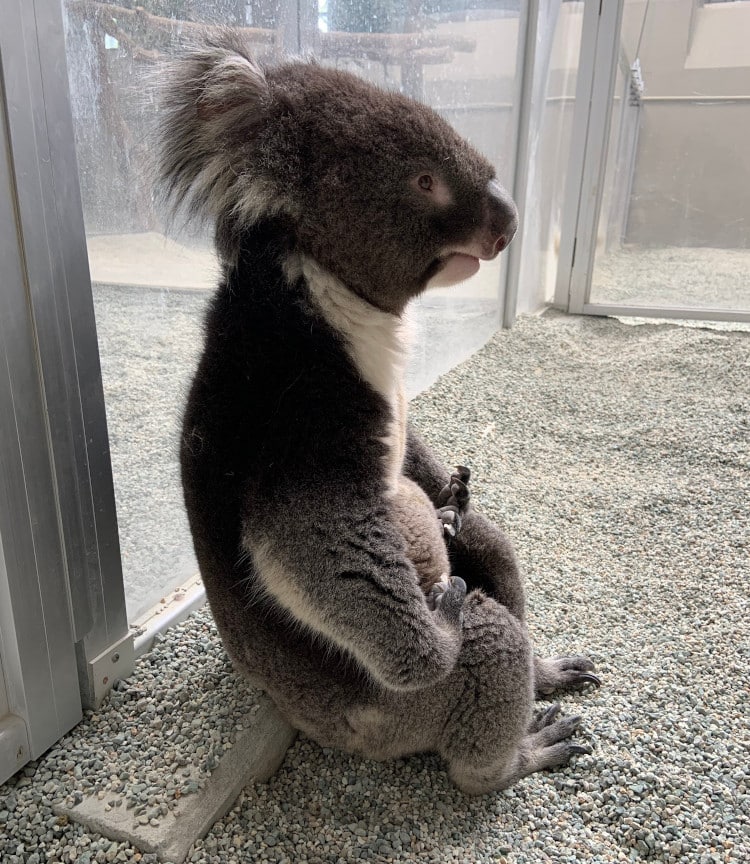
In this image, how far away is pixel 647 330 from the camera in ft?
17.4

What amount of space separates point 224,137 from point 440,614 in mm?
943

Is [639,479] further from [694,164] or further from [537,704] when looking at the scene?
[694,164]

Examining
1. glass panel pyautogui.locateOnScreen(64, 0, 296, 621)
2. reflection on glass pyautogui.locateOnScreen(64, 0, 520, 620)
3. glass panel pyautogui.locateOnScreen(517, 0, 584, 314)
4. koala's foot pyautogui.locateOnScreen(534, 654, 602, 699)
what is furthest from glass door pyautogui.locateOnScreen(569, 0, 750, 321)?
koala's foot pyautogui.locateOnScreen(534, 654, 602, 699)

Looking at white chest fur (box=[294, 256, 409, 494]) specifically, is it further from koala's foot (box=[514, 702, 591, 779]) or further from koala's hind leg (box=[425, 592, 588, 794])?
koala's foot (box=[514, 702, 591, 779])

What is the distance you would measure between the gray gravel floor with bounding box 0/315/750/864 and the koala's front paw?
0.47 meters

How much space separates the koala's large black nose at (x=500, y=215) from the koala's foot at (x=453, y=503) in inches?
24.0

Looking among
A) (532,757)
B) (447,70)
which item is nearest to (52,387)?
(532,757)

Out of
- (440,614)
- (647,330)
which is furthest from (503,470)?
(647,330)

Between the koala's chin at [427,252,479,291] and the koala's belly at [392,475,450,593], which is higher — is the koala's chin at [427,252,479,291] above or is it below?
above

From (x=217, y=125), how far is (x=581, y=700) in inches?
63.6

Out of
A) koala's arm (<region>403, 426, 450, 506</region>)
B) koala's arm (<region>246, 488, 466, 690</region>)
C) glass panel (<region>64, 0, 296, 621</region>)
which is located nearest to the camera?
koala's arm (<region>246, 488, 466, 690</region>)

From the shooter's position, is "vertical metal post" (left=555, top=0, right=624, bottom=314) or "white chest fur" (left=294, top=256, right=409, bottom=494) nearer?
"white chest fur" (left=294, top=256, right=409, bottom=494)

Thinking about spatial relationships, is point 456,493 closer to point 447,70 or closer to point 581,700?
point 581,700

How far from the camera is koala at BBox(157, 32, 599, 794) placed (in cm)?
121
